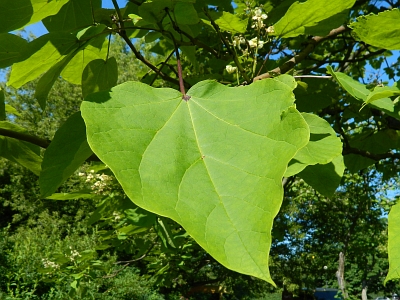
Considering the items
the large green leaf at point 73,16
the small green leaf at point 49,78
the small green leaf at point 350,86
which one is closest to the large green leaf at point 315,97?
the small green leaf at point 350,86

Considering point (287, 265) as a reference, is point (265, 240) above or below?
above

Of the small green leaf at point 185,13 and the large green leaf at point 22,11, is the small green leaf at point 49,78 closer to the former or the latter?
the large green leaf at point 22,11

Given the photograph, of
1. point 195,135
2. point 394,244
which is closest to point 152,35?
point 195,135

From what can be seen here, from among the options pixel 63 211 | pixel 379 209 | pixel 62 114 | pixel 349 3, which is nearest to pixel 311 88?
pixel 349 3

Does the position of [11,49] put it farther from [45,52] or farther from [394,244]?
[394,244]

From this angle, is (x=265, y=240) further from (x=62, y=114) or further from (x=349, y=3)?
(x=62, y=114)
